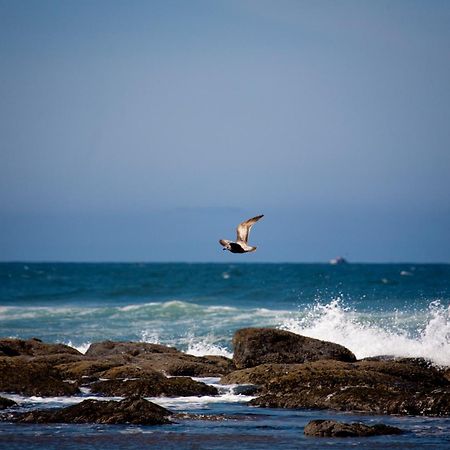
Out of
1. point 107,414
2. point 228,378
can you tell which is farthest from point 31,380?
point 228,378

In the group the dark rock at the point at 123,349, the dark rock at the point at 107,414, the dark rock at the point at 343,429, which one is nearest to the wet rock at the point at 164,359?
the dark rock at the point at 123,349

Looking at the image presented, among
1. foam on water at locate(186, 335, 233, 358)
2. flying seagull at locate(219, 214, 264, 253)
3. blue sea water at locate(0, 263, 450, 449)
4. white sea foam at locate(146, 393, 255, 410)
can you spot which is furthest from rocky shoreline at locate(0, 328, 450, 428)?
foam on water at locate(186, 335, 233, 358)

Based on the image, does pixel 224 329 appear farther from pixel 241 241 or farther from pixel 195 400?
pixel 195 400

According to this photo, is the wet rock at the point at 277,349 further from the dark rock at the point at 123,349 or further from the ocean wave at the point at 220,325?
the dark rock at the point at 123,349

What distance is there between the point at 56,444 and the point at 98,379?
21.7ft

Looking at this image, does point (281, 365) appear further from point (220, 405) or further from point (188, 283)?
point (188, 283)

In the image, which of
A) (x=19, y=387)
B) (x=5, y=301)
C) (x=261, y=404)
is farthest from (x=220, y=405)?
(x=5, y=301)

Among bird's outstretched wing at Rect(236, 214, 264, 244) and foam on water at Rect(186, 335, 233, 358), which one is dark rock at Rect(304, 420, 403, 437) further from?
foam on water at Rect(186, 335, 233, 358)

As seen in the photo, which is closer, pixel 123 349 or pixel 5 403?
pixel 5 403

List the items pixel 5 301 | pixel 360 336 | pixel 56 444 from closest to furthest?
pixel 56 444 → pixel 360 336 → pixel 5 301

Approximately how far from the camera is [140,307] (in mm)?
51250

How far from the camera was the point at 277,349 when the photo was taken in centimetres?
2408

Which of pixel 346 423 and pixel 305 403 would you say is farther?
pixel 305 403

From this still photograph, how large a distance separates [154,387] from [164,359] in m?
3.81
